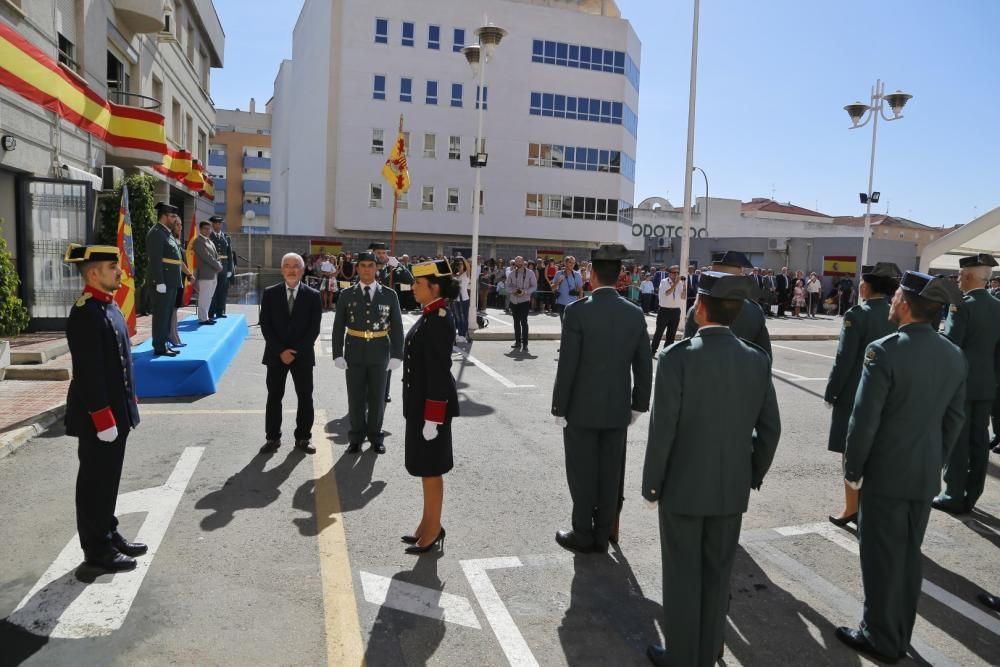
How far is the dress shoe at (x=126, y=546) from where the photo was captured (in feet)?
14.5

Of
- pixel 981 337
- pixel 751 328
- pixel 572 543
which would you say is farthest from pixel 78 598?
pixel 981 337

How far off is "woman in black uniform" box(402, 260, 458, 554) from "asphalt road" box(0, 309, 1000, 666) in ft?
0.90

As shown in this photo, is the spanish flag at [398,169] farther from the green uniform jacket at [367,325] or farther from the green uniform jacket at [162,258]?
the green uniform jacket at [367,325]

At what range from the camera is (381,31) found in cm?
4256

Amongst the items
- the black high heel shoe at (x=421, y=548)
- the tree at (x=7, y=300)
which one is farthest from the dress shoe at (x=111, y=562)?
the tree at (x=7, y=300)

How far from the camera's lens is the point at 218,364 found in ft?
33.0

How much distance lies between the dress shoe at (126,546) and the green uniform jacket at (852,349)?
5.11 metres

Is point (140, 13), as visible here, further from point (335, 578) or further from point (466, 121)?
point (466, 121)

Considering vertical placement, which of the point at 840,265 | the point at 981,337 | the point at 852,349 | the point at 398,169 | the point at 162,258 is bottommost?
the point at 852,349

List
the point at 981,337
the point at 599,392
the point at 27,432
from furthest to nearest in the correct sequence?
the point at 27,432, the point at 981,337, the point at 599,392

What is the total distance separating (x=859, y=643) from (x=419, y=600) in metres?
2.42

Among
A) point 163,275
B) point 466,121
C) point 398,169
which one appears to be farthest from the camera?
point 466,121

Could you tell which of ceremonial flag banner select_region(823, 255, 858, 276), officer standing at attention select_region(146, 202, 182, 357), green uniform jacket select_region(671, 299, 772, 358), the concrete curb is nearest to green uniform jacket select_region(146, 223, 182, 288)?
officer standing at attention select_region(146, 202, 182, 357)

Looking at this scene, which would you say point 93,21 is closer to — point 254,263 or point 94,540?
point 94,540
